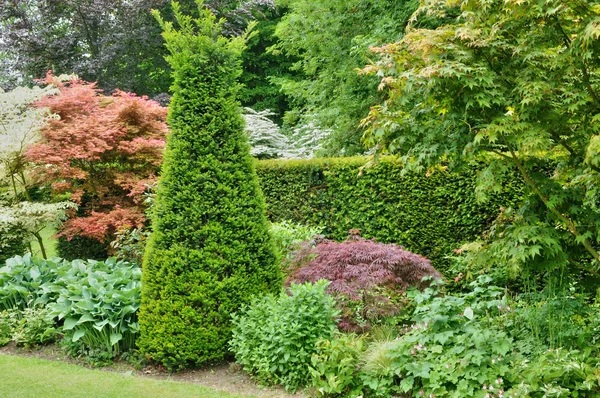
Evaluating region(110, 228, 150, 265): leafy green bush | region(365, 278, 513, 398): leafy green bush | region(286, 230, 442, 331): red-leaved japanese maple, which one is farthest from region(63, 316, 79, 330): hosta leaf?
region(365, 278, 513, 398): leafy green bush

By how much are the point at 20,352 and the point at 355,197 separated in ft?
16.7

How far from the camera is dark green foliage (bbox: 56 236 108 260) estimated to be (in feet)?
33.7

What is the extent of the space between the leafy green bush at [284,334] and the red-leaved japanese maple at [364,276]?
47cm

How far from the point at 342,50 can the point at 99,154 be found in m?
5.96

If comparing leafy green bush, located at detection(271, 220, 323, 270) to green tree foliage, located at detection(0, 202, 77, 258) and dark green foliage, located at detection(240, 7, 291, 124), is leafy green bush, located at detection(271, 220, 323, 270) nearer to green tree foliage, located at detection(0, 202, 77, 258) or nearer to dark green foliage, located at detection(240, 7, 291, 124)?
green tree foliage, located at detection(0, 202, 77, 258)

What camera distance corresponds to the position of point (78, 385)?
4652 mm

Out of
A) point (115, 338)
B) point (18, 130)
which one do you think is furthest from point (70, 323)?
point (18, 130)

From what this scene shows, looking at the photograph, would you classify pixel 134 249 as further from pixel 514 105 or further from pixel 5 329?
pixel 514 105

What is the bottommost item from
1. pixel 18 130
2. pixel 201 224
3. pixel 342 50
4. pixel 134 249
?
pixel 134 249

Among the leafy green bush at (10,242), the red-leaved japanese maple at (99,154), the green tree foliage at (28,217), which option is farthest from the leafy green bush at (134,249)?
the leafy green bush at (10,242)

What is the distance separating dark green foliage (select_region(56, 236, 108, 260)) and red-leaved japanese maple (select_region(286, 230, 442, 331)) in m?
5.73

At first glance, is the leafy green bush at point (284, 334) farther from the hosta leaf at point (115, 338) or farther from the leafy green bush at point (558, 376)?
the leafy green bush at point (558, 376)

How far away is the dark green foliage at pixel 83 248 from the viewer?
1028 centimetres

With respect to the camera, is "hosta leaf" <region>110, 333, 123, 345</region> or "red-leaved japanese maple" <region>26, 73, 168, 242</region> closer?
"hosta leaf" <region>110, 333, 123, 345</region>
